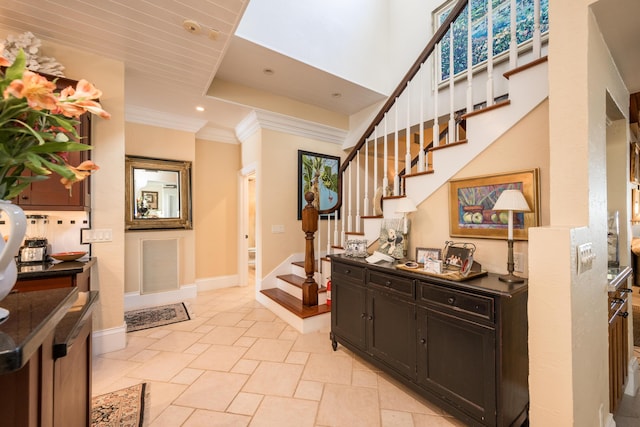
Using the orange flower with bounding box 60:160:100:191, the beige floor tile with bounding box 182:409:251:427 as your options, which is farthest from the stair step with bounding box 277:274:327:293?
the orange flower with bounding box 60:160:100:191

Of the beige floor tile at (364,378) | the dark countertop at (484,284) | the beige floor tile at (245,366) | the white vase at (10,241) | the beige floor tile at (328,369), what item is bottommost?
the beige floor tile at (364,378)

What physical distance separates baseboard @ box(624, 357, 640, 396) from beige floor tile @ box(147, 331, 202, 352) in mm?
3953

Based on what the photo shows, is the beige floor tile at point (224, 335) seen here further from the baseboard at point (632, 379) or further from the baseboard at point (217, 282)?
the baseboard at point (632, 379)

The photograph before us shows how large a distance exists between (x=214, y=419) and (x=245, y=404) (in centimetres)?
23

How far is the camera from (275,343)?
114 inches

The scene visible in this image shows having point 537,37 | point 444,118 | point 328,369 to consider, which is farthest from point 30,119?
point 444,118

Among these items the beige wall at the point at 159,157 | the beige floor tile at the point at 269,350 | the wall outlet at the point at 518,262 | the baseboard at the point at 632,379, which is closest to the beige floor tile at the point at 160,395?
the beige floor tile at the point at 269,350

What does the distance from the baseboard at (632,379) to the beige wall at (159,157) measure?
5211 mm

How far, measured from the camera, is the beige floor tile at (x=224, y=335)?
295 centimetres

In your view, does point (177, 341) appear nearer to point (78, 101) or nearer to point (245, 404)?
point (245, 404)

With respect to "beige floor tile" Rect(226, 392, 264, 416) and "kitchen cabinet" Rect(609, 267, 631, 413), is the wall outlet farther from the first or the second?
"beige floor tile" Rect(226, 392, 264, 416)

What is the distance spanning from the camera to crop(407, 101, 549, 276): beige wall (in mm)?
1756

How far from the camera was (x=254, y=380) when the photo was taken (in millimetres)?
2271

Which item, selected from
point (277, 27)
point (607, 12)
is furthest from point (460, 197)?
point (277, 27)
